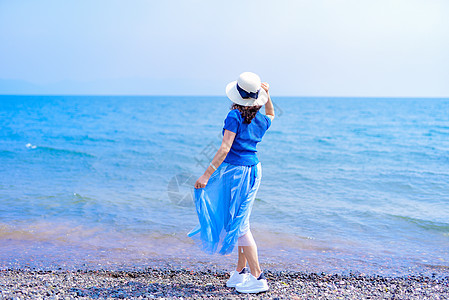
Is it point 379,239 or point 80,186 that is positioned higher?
point 379,239

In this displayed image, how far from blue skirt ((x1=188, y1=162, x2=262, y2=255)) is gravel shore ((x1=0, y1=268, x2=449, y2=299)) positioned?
1.89 feet

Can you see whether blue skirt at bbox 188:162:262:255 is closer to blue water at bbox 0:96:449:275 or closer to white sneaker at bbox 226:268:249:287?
white sneaker at bbox 226:268:249:287

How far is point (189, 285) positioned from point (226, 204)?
116 centimetres

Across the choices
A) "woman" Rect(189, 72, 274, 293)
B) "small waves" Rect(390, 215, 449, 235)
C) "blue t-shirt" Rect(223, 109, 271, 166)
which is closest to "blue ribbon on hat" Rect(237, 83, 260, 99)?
"woman" Rect(189, 72, 274, 293)

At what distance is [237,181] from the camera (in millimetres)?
3682

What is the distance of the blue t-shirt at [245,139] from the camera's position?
3.54 meters

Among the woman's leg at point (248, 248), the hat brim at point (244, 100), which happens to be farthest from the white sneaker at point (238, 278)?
the hat brim at point (244, 100)

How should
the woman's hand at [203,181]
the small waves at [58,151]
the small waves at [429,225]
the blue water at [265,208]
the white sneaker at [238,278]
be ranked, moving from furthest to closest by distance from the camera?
the small waves at [58,151] → the small waves at [429,225] → the blue water at [265,208] → the white sneaker at [238,278] → the woman's hand at [203,181]

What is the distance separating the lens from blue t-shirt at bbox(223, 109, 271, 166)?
140 inches

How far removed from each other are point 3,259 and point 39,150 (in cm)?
1334

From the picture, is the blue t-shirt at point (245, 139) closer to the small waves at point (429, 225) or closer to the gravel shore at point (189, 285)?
the gravel shore at point (189, 285)

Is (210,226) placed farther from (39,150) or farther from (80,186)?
(39,150)

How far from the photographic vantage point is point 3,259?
17.4 feet

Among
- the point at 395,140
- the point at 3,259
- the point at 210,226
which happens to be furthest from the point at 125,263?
the point at 395,140
